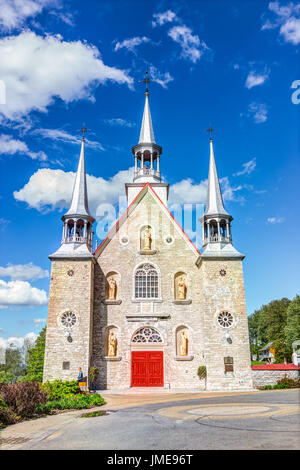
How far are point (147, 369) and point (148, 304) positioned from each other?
4.14 m

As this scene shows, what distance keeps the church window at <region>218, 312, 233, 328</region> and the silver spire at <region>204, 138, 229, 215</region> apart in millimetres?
7253

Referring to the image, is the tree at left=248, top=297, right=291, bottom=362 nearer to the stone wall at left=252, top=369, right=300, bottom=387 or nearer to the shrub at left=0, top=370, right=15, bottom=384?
the stone wall at left=252, top=369, right=300, bottom=387

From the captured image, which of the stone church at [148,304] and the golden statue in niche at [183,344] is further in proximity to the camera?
the golden statue in niche at [183,344]

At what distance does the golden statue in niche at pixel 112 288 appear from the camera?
82.4 ft

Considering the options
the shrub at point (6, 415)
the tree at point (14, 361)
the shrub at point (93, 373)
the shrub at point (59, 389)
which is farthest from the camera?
the tree at point (14, 361)

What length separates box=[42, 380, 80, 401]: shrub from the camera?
1636 cm

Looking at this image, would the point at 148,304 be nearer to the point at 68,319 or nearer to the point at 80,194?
the point at 68,319

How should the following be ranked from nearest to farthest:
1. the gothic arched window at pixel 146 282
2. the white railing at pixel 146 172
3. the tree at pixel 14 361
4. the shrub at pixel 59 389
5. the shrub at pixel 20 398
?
the shrub at pixel 20 398 < the shrub at pixel 59 389 < the gothic arched window at pixel 146 282 < the white railing at pixel 146 172 < the tree at pixel 14 361

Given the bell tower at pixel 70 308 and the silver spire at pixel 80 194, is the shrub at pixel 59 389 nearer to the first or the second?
the bell tower at pixel 70 308

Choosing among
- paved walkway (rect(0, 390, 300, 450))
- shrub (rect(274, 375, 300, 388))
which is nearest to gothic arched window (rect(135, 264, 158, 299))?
shrub (rect(274, 375, 300, 388))

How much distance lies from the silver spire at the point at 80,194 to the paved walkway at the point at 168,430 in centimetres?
1572

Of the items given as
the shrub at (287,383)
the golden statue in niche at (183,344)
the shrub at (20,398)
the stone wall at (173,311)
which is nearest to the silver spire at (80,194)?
the stone wall at (173,311)

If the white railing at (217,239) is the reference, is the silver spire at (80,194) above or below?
above
